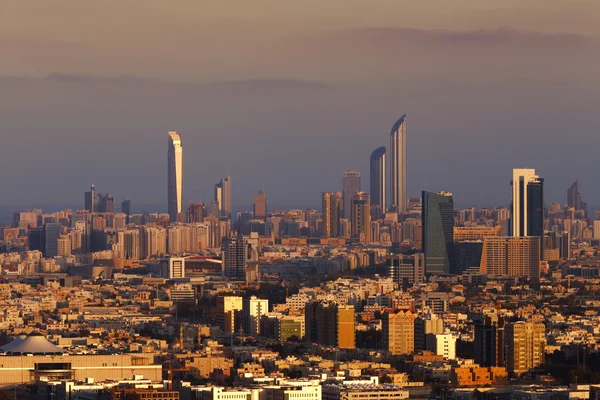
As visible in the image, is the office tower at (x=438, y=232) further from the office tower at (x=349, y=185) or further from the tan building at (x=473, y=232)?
A: the office tower at (x=349, y=185)

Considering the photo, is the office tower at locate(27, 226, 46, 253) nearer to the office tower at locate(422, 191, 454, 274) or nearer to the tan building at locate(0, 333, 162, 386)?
the office tower at locate(422, 191, 454, 274)

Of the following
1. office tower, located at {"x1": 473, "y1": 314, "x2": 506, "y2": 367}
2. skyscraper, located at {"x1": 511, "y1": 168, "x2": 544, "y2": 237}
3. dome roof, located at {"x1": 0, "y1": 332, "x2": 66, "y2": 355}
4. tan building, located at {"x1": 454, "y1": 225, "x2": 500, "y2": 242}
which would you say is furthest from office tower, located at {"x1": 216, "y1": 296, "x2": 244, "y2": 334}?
skyscraper, located at {"x1": 511, "y1": 168, "x2": 544, "y2": 237}

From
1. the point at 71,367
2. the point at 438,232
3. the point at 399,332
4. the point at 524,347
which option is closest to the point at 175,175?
the point at 438,232

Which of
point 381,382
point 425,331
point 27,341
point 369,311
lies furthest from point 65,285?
point 381,382

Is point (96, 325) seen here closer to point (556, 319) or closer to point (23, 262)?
point (556, 319)

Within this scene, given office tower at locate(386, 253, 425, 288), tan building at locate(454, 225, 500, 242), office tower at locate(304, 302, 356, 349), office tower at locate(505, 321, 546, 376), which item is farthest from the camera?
tan building at locate(454, 225, 500, 242)

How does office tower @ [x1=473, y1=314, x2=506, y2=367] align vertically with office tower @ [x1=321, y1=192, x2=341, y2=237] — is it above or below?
below

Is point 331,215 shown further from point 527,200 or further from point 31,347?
point 31,347
